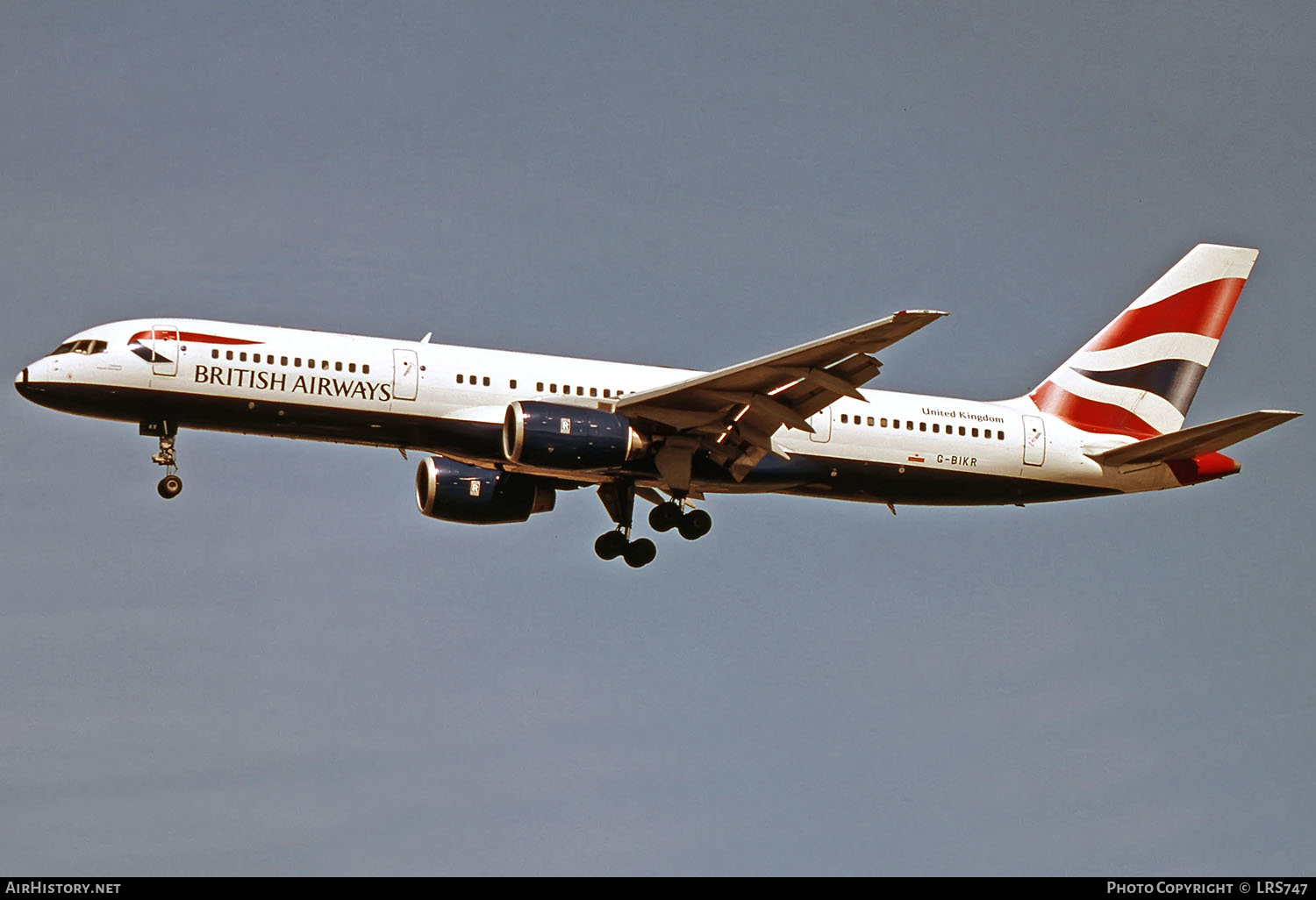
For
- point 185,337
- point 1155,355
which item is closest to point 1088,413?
point 1155,355

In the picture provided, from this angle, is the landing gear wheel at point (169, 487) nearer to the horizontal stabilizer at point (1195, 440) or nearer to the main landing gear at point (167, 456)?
the main landing gear at point (167, 456)

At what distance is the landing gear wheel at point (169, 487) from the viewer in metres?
43.8

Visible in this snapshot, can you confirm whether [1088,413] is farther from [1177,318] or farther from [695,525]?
[695,525]

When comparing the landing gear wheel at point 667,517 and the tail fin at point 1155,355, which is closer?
the landing gear wheel at point 667,517

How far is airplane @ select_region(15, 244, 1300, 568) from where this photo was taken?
43.0 m

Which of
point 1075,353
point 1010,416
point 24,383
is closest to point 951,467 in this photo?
point 1010,416

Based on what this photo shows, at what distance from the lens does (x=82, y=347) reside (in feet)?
143

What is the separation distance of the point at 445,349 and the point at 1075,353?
17073mm

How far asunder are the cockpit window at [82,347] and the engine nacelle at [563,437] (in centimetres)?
903

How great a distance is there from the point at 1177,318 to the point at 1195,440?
7.33m

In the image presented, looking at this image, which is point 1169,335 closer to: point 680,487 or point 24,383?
point 680,487

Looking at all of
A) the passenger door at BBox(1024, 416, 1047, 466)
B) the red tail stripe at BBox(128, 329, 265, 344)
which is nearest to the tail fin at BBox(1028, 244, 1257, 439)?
the passenger door at BBox(1024, 416, 1047, 466)

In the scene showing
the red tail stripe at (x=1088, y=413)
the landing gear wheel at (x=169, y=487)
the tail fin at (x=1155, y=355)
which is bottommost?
the landing gear wheel at (x=169, y=487)

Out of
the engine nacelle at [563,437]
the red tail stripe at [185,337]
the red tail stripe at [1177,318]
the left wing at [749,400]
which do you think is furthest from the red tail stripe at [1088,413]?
the red tail stripe at [185,337]
